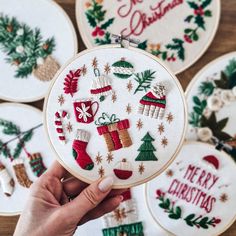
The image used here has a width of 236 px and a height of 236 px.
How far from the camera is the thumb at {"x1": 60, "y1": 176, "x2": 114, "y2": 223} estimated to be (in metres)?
0.68

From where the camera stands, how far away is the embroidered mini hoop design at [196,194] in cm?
98

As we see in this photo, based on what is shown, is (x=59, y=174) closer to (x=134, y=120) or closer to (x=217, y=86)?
(x=134, y=120)

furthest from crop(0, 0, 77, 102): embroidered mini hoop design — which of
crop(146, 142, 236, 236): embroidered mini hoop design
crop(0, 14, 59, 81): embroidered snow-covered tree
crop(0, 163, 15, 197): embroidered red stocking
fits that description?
crop(146, 142, 236, 236): embroidered mini hoop design

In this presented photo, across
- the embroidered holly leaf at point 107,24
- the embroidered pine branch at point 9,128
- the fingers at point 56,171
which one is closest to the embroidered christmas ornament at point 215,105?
the embroidered holly leaf at point 107,24

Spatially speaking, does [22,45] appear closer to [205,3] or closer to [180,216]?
[205,3]

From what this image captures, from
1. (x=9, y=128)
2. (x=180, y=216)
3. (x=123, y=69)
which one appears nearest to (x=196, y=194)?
(x=180, y=216)

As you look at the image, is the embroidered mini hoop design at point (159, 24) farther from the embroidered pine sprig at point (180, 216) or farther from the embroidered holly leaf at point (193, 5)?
the embroidered pine sprig at point (180, 216)

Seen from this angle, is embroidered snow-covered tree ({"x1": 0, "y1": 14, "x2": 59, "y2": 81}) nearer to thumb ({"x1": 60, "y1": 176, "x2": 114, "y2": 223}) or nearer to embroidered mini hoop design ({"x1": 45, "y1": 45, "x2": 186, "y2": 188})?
embroidered mini hoop design ({"x1": 45, "y1": 45, "x2": 186, "y2": 188})

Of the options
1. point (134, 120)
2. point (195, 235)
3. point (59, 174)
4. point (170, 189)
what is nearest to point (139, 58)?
point (134, 120)

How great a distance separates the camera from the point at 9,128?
1.00 m

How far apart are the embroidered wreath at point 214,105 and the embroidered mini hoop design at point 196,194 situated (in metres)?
0.05

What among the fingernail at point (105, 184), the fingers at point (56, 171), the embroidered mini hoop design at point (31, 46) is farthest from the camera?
the embroidered mini hoop design at point (31, 46)

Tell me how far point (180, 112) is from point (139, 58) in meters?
0.14

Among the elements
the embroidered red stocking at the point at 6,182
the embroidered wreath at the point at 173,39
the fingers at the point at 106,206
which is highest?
the embroidered wreath at the point at 173,39
